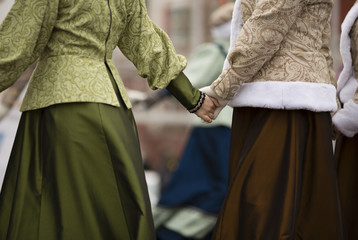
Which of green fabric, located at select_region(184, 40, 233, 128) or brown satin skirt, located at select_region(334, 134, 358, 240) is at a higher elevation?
green fabric, located at select_region(184, 40, 233, 128)

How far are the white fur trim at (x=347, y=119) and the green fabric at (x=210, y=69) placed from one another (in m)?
1.04

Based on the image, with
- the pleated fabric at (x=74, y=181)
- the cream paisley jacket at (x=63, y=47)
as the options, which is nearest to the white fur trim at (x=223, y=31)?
the cream paisley jacket at (x=63, y=47)

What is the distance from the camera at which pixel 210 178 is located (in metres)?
3.75

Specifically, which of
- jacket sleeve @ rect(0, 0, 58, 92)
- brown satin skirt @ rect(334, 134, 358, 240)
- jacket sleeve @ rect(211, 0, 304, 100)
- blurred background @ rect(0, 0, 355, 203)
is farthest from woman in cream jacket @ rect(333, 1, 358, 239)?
blurred background @ rect(0, 0, 355, 203)

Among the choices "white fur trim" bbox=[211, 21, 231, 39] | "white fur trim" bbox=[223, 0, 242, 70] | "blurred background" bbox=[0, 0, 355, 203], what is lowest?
"blurred background" bbox=[0, 0, 355, 203]

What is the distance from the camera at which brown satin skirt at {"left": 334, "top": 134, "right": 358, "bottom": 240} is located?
2.83 metres

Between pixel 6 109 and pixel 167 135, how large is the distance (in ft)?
13.2

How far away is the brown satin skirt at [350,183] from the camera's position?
2.83 metres

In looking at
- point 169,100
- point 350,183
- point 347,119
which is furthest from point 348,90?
point 169,100

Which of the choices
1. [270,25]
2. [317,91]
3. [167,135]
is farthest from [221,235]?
[167,135]

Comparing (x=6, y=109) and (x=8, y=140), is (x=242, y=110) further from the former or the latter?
(x=8, y=140)

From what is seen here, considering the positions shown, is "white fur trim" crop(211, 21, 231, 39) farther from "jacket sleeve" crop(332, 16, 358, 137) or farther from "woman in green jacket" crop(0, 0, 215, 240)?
"woman in green jacket" crop(0, 0, 215, 240)

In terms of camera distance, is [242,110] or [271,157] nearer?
[271,157]

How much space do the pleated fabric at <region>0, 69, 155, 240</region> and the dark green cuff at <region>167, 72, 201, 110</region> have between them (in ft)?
1.08
